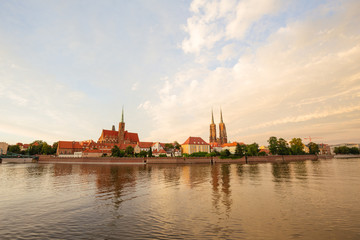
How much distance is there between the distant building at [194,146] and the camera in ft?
360

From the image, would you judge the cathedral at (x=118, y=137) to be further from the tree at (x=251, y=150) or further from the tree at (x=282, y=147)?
the tree at (x=282, y=147)

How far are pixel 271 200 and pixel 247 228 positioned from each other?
24.8 feet

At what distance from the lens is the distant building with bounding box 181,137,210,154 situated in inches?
4317

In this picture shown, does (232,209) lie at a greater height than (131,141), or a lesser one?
lesser

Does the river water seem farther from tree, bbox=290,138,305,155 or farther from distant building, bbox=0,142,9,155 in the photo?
distant building, bbox=0,142,9,155

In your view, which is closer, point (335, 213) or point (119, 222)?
point (119, 222)

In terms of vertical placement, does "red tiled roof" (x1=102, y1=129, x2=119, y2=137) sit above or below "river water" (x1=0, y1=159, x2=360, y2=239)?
above

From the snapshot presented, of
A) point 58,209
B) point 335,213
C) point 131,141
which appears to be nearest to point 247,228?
point 335,213

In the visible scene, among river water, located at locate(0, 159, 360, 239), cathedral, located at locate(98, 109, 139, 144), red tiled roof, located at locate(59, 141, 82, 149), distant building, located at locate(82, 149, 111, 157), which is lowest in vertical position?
river water, located at locate(0, 159, 360, 239)

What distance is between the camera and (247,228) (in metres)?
10.2

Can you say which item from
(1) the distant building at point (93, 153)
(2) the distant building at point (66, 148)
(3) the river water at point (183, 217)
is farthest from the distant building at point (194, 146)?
(3) the river water at point (183, 217)

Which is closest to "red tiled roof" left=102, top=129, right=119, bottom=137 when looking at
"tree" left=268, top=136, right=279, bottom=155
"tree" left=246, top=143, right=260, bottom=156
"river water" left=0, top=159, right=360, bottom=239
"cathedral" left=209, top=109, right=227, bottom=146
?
"cathedral" left=209, top=109, right=227, bottom=146

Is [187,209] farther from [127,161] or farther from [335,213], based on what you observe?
[127,161]

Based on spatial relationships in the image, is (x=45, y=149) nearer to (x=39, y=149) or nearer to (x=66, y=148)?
(x=66, y=148)
